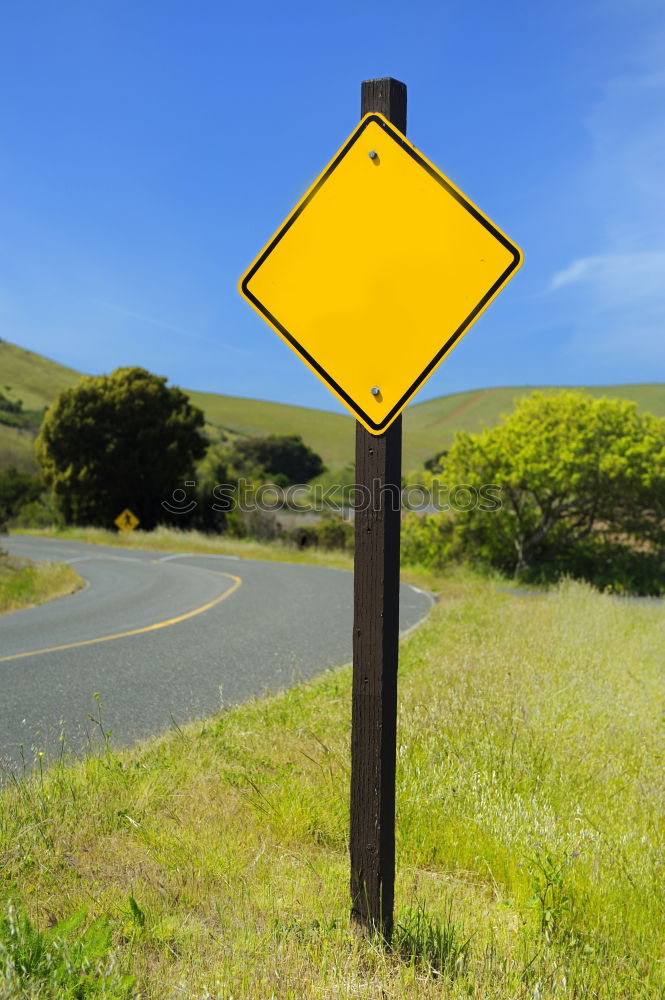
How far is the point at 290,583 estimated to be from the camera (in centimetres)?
1816

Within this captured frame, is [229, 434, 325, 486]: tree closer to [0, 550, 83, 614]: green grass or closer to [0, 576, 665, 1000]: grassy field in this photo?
[0, 550, 83, 614]: green grass

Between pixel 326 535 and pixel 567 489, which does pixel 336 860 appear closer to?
pixel 567 489

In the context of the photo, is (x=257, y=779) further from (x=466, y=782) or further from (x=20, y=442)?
(x=20, y=442)

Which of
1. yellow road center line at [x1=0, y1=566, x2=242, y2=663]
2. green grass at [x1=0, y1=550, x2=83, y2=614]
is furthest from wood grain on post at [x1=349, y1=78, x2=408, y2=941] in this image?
green grass at [x1=0, y1=550, x2=83, y2=614]

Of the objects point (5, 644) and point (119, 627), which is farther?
point (119, 627)

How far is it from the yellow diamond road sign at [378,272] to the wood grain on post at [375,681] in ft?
0.74

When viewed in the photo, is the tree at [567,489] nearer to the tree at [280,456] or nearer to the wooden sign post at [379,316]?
the wooden sign post at [379,316]

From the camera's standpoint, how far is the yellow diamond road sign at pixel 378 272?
2625mm

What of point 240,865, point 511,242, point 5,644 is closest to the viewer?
point 511,242

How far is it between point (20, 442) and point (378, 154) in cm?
7575

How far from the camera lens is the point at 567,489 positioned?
21375mm

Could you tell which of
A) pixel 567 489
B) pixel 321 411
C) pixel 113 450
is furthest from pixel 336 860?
pixel 321 411

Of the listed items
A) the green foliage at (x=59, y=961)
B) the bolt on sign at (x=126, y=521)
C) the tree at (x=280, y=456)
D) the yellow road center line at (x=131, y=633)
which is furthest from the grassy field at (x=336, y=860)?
the tree at (x=280, y=456)

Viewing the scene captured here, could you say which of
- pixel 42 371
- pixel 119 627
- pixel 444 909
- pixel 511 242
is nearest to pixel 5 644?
pixel 119 627
